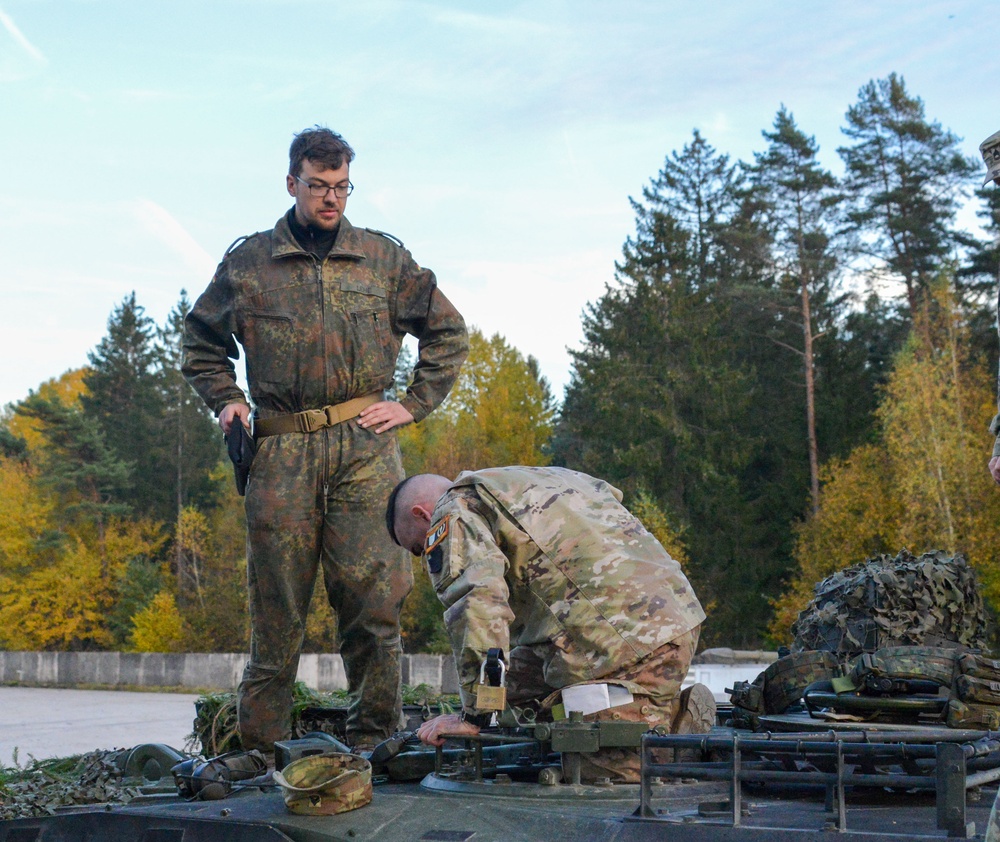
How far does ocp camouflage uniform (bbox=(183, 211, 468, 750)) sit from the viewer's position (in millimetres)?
5543

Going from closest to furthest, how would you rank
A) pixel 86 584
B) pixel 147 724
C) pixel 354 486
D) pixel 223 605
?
pixel 354 486 → pixel 147 724 → pixel 223 605 → pixel 86 584

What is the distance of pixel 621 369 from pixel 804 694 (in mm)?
42701

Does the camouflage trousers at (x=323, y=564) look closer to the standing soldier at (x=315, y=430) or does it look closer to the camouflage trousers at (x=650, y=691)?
the standing soldier at (x=315, y=430)

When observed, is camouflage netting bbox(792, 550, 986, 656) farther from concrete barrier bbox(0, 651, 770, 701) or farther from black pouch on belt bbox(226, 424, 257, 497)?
concrete barrier bbox(0, 651, 770, 701)

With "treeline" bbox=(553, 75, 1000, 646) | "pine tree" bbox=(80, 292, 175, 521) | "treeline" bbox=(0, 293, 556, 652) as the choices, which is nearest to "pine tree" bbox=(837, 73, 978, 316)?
"treeline" bbox=(553, 75, 1000, 646)

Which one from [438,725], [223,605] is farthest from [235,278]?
[223,605]

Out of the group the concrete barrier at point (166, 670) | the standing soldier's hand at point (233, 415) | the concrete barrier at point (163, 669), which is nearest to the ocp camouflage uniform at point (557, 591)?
the standing soldier's hand at point (233, 415)

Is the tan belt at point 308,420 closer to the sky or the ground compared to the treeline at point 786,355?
closer to the ground

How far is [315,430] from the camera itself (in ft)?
18.4

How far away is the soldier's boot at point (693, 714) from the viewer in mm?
4301

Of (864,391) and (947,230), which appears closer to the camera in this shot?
(947,230)

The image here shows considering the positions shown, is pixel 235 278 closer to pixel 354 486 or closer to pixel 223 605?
pixel 354 486

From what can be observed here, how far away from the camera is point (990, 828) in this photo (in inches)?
107

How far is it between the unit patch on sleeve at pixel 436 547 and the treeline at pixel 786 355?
34.6 m
